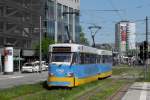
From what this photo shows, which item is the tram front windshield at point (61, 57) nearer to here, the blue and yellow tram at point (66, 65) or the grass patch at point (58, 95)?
the blue and yellow tram at point (66, 65)

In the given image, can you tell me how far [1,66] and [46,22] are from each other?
25.4m

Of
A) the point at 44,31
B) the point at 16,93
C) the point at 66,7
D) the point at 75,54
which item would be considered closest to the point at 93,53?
the point at 75,54

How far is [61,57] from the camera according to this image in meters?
30.0

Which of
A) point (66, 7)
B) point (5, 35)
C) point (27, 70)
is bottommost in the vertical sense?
point (27, 70)

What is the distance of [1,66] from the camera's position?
76188 mm

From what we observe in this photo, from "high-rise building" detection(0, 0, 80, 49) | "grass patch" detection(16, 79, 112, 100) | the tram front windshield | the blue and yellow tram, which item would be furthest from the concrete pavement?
"high-rise building" detection(0, 0, 80, 49)

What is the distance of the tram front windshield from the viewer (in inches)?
1177

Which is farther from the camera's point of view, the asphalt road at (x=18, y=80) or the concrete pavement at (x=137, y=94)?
the asphalt road at (x=18, y=80)

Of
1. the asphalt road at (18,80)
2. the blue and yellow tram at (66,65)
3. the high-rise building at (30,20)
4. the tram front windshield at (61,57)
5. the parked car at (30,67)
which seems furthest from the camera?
the high-rise building at (30,20)

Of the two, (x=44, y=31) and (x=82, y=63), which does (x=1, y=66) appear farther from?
(x=82, y=63)

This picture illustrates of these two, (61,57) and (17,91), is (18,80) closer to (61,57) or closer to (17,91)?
(61,57)

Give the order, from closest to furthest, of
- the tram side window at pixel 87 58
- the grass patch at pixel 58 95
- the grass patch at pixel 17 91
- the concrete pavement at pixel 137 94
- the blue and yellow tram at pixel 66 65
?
the grass patch at pixel 58 95, the concrete pavement at pixel 137 94, the grass patch at pixel 17 91, the blue and yellow tram at pixel 66 65, the tram side window at pixel 87 58

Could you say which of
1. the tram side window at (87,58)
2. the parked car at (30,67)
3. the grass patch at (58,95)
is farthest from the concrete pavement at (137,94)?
the parked car at (30,67)

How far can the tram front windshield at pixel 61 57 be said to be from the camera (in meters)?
29.9
